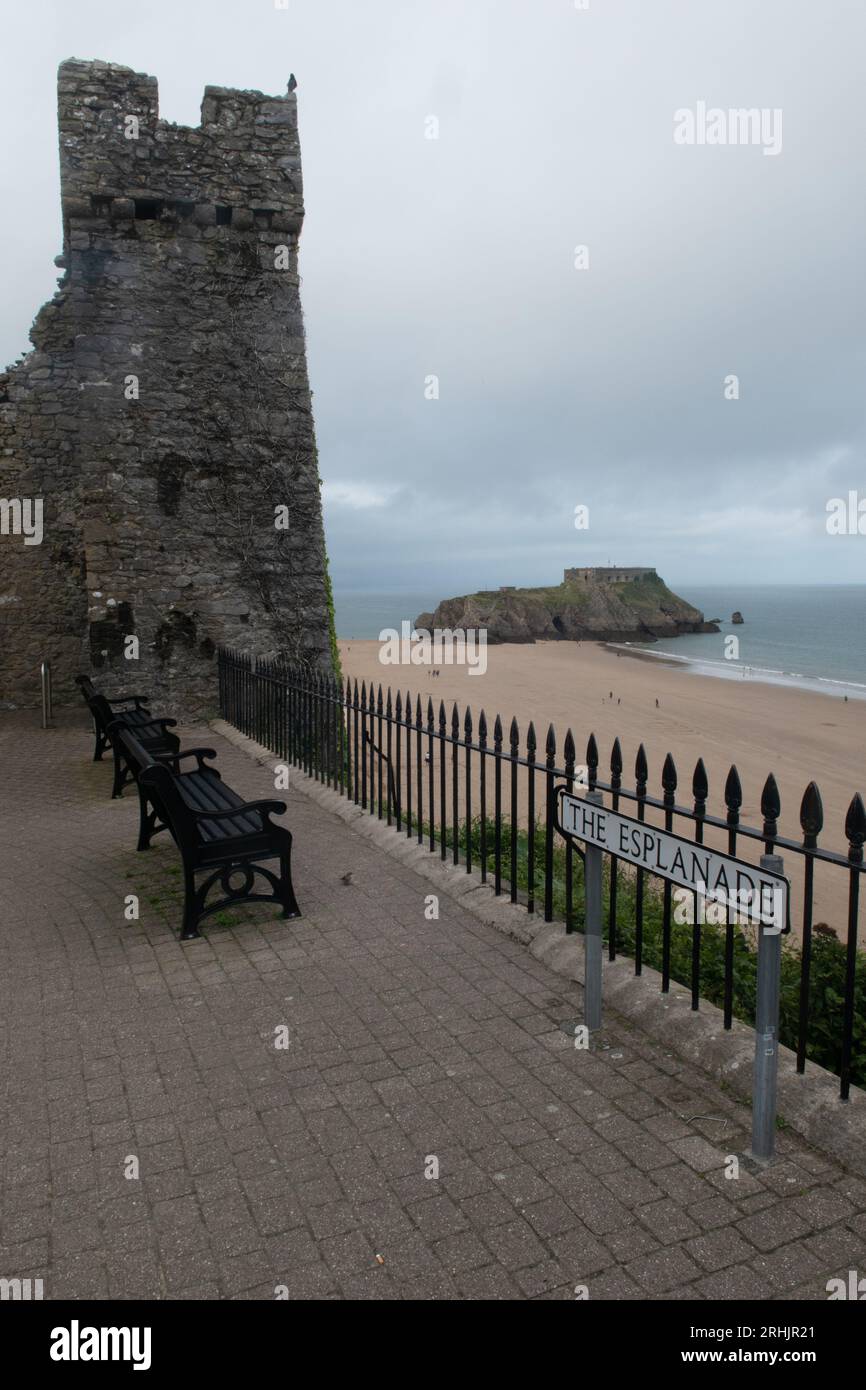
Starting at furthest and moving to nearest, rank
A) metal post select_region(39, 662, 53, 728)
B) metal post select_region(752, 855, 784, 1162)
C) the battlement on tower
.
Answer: metal post select_region(39, 662, 53, 728) < the battlement on tower < metal post select_region(752, 855, 784, 1162)

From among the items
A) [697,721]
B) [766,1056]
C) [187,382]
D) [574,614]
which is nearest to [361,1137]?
[766,1056]

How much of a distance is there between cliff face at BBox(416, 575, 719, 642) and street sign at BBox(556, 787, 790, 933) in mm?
64026

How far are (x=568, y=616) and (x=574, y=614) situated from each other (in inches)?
27.8

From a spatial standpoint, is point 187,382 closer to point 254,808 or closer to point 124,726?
point 124,726

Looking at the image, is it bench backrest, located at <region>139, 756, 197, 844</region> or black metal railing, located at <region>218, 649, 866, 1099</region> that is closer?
black metal railing, located at <region>218, 649, 866, 1099</region>

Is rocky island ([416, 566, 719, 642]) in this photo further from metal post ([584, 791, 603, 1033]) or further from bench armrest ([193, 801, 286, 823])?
metal post ([584, 791, 603, 1033])

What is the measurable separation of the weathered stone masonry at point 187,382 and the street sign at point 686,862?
915cm

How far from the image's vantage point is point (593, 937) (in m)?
3.89

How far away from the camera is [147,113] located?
11.5 meters

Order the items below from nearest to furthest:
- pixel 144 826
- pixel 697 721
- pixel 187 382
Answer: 1. pixel 144 826
2. pixel 187 382
3. pixel 697 721

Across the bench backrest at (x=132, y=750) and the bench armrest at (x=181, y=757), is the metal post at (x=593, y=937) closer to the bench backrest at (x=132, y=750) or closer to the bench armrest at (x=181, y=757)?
the bench backrest at (x=132, y=750)

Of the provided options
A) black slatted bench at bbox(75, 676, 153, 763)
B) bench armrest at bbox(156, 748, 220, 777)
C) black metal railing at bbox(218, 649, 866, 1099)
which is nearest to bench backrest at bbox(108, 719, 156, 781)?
bench armrest at bbox(156, 748, 220, 777)

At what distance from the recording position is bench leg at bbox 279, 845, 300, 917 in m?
5.24

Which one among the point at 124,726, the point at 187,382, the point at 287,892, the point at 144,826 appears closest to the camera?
the point at 287,892
